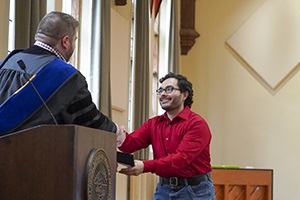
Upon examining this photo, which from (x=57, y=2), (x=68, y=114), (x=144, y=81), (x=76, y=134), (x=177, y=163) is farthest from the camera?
(x=144, y=81)

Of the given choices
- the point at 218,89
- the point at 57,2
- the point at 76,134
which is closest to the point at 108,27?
the point at 57,2

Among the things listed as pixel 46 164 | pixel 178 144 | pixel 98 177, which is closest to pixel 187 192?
pixel 178 144

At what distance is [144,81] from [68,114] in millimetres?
5613

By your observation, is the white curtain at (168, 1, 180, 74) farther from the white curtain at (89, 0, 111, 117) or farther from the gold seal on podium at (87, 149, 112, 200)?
the gold seal on podium at (87, 149, 112, 200)

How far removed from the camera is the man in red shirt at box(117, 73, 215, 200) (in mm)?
4317

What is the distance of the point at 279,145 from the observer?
38.3 feet

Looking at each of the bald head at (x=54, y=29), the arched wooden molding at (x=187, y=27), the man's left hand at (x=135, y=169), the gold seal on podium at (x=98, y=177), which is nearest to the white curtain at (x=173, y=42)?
the arched wooden molding at (x=187, y=27)

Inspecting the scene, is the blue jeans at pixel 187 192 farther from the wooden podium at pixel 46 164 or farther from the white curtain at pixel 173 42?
the white curtain at pixel 173 42

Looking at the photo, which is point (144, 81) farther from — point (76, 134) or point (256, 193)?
point (76, 134)

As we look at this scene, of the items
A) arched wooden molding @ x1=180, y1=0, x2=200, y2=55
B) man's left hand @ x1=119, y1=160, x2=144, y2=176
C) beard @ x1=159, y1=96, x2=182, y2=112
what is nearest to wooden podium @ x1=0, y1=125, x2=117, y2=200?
man's left hand @ x1=119, y1=160, x2=144, y2=176

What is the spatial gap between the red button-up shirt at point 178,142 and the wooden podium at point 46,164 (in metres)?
2.11

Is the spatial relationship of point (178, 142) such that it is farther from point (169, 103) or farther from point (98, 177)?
point (98, 177)

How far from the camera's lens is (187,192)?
4.37 meters

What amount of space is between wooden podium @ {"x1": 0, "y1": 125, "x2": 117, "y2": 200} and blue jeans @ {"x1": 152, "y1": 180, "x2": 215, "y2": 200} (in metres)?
2.26
